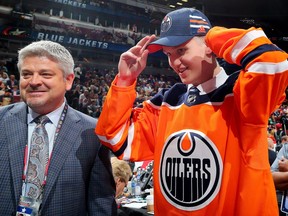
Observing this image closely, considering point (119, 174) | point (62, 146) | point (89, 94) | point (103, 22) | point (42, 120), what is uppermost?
point (103, 22)

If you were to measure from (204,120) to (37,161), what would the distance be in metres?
0.76

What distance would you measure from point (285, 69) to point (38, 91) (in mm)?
1046

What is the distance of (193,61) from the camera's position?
141cm

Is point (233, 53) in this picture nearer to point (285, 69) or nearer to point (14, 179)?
point (285, 69)

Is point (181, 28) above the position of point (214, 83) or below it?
above

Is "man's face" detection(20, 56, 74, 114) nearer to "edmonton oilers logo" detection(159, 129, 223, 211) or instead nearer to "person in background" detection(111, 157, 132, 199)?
"edmonton oilers logo" detection(159, 129, 223, 211)

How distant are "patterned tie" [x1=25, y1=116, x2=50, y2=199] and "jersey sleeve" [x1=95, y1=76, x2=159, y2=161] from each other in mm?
258

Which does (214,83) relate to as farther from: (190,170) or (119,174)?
(119,174)

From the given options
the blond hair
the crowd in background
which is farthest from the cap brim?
the crowd in background

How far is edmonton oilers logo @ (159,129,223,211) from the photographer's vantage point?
1352 mm

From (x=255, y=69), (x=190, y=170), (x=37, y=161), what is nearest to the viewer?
(x=255, y=69)

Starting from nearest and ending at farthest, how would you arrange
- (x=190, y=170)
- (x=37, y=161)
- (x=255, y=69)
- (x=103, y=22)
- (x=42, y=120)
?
(x=255, y=69) < (x=190, y=170) < (x=37, y=161) < (x=42, y=120) < (x=103, y=22)

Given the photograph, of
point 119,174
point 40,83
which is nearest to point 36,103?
point 40,83

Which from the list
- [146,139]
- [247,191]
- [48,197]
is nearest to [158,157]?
[146,139]
